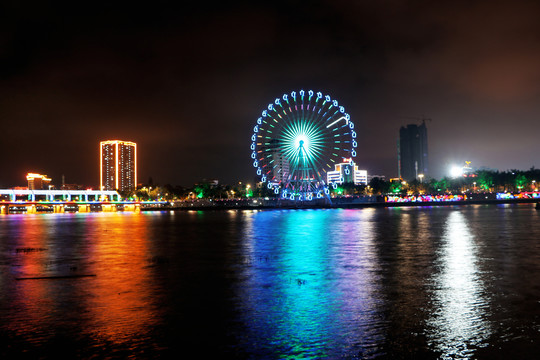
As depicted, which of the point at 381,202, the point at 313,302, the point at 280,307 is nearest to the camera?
the point at 280,307

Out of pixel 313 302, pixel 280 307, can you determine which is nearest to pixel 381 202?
pixel 313 302

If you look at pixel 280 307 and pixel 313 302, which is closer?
pixel 280 307

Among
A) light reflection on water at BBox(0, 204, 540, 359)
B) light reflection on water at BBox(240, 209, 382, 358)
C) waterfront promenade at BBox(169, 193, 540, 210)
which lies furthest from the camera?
waterfront promenade at BBox(169, 193, 540, 210)

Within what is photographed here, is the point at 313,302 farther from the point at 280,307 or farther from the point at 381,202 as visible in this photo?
the point at 381,202

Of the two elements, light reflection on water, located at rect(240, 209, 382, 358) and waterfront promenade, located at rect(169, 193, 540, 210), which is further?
waterfront promenade, located at rect(169, 193, 540, 210)

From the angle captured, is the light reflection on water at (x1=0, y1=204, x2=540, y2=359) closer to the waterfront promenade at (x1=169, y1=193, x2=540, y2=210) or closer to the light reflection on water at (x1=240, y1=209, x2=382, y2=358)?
the light reflection on water at (x1=240, y1=209, x2=382, y2=358)

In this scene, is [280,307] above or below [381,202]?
above

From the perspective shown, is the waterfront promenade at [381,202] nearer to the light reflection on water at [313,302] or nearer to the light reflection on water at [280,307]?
the light reflection on water at [313,302]

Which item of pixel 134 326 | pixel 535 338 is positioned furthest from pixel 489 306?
pixel 134 326

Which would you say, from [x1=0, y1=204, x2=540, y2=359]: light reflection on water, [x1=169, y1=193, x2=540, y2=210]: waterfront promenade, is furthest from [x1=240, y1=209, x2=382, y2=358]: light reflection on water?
[x1=169, y1=193, x2=540, y2=210]: waterfront promenade

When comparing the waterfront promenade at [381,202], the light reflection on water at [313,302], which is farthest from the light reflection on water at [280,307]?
the waterfront promenade at [381,202]

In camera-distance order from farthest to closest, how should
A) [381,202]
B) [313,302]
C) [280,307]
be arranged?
[381,202]
[313,302]
[280,307]

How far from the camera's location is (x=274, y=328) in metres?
9.69

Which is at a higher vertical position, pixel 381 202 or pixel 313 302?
pixel 313 302
